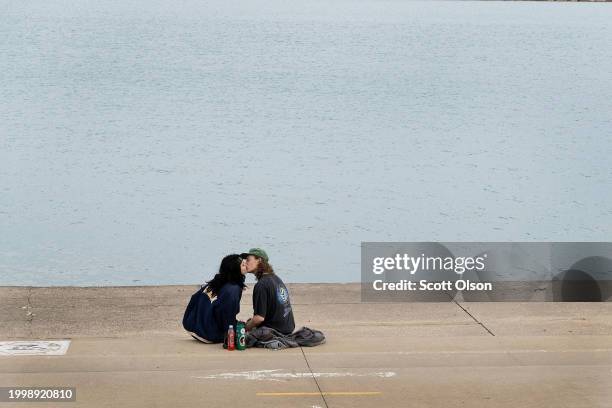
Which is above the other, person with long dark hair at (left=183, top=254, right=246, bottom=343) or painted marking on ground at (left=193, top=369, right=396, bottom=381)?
person with long dark hair at (left=183, top=254, right=246, bottom=343)

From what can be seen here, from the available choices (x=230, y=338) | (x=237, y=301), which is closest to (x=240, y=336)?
(x=230, y=338)

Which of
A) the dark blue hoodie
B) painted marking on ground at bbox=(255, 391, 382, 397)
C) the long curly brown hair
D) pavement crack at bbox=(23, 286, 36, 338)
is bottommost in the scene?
painted marking on ground at bbox=(255, 391, 382, 397)

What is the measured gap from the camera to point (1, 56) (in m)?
86.3

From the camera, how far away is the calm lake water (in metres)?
29.4

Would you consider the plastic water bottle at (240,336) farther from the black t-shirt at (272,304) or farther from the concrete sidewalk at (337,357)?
the black t-shirt at (272,304)

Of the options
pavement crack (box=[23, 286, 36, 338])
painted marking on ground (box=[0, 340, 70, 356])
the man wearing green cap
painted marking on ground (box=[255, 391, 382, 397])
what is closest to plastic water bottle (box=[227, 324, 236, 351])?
the man wearing green cap

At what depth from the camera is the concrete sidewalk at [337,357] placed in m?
9.69

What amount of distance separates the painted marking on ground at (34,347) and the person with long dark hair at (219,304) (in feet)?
4.20

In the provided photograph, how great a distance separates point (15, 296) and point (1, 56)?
245ft

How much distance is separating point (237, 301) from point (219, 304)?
0.18 m

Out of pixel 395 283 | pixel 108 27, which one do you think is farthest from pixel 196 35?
pixel 395 283

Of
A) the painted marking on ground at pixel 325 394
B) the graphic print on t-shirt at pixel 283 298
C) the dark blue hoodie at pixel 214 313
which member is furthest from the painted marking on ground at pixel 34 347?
the painted marking on ground at pixel 325 394

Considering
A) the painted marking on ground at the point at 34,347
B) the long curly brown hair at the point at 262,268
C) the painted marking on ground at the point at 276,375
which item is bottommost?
the painted marking on ground at the point at 276,375

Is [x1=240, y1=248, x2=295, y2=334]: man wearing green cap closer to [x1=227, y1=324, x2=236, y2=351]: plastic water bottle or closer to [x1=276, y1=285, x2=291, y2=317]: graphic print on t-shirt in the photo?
[x1=276, y1=285, x2=291, y2=317]: graphic print on t-shirt
